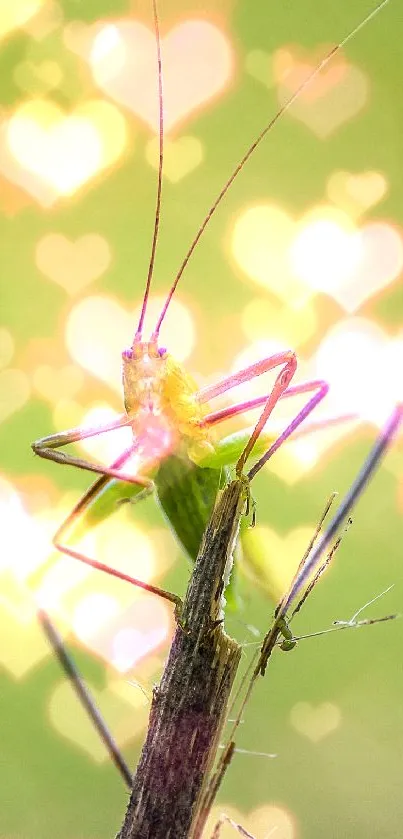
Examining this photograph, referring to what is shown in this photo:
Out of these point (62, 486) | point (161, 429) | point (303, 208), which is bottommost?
point (161, 429)

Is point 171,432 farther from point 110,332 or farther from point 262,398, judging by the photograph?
point 110,332

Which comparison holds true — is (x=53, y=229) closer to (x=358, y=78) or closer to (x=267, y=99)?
(x=267, y=99)

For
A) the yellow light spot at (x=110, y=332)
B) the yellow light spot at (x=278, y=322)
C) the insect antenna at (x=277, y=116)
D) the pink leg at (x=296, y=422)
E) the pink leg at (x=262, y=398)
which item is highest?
the yellow light spot at (x=110, y=332)

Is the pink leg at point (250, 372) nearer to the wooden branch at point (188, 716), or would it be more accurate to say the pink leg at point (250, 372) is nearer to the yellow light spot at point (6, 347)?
the wooden branch at point (188, 716)

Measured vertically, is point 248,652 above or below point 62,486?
below

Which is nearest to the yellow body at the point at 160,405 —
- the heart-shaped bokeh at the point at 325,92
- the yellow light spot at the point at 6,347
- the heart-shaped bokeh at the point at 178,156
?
the yellow light spot at the point at 6,347

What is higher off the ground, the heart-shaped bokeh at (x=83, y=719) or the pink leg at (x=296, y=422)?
the pink leg at (x=296, y=422)

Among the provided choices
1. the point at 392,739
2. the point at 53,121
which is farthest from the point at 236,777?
the point at 53,121
